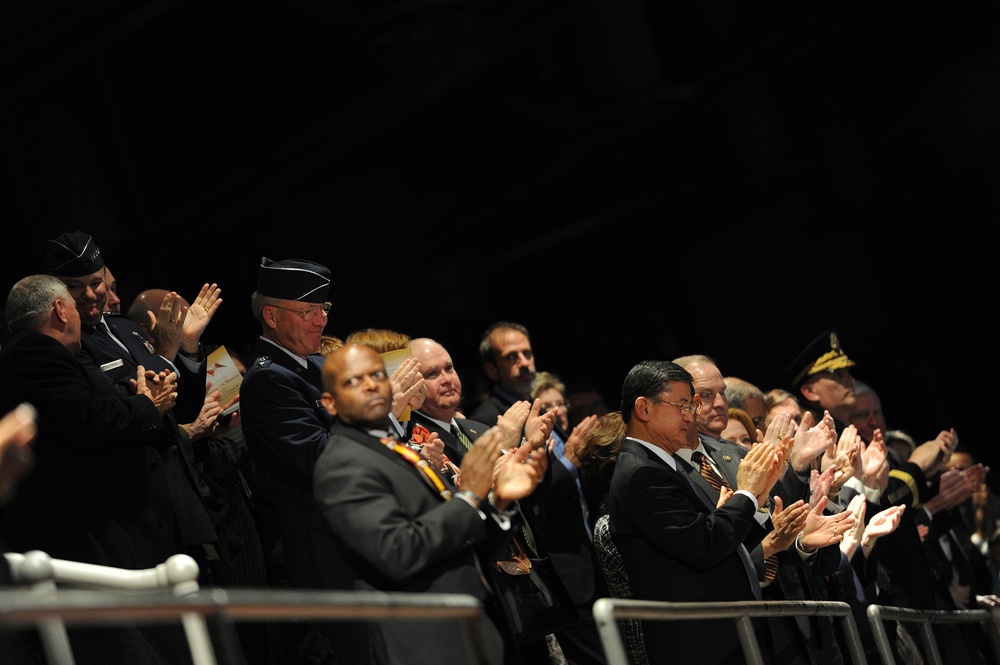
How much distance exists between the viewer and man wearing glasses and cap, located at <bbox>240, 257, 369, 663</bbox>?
154 inches

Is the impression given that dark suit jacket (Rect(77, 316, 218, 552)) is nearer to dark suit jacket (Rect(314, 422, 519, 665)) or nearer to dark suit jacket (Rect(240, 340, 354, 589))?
dark suit jacket (Rect(240, 340, 354, 589))

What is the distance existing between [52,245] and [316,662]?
1.52 m

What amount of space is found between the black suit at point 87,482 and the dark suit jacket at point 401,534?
75 cm

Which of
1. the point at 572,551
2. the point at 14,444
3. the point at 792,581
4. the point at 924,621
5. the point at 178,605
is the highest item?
the point at 14,444

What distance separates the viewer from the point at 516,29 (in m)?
8.34

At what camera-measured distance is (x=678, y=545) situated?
3994mm

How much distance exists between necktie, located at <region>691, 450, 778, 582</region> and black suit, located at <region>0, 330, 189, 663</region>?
164 cm

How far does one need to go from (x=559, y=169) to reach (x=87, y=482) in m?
7.31

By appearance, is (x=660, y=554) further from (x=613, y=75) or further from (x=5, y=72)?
(x=613, y=75)

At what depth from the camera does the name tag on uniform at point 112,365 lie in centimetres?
420

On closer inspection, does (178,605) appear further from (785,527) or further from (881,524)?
(881,524)

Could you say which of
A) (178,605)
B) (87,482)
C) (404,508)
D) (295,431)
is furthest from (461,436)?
(178,605)

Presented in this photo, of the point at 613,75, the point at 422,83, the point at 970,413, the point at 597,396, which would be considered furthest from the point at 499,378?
the point at 970,413

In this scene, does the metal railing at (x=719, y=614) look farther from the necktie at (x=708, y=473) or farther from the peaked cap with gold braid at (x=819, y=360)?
the peaked cap with gold braid at (x=819, y=360)
